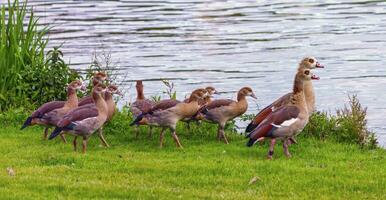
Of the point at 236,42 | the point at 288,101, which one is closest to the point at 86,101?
the point at 288,101

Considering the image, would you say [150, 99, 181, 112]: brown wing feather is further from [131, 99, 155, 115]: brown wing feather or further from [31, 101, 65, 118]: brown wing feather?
[31, 101, 65, 118]: brown wing feather

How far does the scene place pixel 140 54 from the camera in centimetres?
3575

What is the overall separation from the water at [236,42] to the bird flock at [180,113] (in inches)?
149

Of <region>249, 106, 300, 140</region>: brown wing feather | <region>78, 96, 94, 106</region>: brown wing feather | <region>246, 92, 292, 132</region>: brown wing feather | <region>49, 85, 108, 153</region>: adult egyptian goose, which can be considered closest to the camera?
<region>249, 106, 300, 140</region>: brown wing feather

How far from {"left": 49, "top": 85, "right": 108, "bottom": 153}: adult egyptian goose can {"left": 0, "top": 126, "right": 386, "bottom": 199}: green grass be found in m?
0.35

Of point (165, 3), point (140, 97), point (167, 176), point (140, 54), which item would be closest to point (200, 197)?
point (167, 176)

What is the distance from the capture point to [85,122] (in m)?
17.1

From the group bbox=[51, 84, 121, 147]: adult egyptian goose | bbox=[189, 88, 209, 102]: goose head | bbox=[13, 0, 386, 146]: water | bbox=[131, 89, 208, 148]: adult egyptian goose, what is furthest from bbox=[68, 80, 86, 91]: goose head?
bbox=[13, 0, 386, 146]: water

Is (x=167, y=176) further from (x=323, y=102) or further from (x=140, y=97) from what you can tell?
(x=323, y=102)

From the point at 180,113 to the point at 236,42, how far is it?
20.3 meters

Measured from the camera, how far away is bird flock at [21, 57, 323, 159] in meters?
16.8

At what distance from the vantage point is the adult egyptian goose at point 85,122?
55.7 ft

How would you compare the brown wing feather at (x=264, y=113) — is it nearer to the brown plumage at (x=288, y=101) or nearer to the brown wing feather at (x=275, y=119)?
the brown plumage at (x=288, y=101)

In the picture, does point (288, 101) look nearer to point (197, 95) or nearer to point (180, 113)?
point (197, 95)
